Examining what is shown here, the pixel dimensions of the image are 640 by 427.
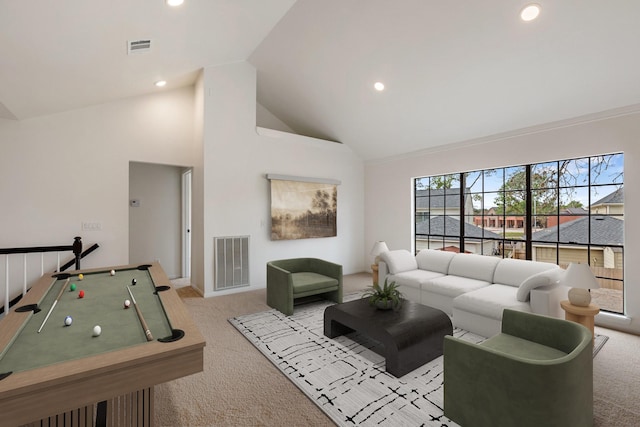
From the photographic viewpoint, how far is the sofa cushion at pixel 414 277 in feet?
14.0

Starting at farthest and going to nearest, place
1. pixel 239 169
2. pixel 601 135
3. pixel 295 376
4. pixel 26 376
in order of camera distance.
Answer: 1. pixel 239 169
2. pixel 601 135
3. pixel 295 376
4. pixel 26 376

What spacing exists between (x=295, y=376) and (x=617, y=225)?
4.15 meters

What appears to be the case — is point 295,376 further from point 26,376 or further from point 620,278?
point 620,278

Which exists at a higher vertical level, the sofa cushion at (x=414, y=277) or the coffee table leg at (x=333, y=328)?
the sofa cushion at (x=414, y=277)

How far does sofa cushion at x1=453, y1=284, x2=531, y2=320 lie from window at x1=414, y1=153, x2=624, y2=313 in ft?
3.93

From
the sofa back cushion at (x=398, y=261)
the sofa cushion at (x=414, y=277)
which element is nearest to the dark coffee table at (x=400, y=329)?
the sofa cushion at (x=414, y=277)

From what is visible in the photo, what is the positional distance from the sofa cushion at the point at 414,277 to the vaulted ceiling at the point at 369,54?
227 centimetres

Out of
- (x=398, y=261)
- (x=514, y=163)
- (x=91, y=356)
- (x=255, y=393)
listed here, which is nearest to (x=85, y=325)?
(x=91, y=356)

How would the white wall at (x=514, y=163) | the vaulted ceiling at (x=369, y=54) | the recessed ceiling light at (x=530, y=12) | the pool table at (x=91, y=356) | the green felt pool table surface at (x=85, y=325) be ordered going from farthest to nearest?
the white wall at (x=514, y=163)
the recessed ceiling light at (x=530, y=12)
the vaulted ceiling at (x=369, y=54)
the green felt pool table surface at (x=85, y=325)
the pool table at (x=91, y=356)

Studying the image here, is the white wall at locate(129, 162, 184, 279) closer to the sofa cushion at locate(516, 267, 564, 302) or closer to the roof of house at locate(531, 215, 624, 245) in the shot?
the sofa cushion at locate(516, 267, 564, 302)

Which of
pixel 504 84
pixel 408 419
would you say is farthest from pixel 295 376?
pixel 504 84

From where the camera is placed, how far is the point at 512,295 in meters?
3.40

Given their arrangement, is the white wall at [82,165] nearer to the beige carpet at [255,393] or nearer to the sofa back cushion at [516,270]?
the beige carpet at [255,393]

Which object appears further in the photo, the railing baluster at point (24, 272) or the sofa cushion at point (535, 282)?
the railing baluster at point (24, 272)
